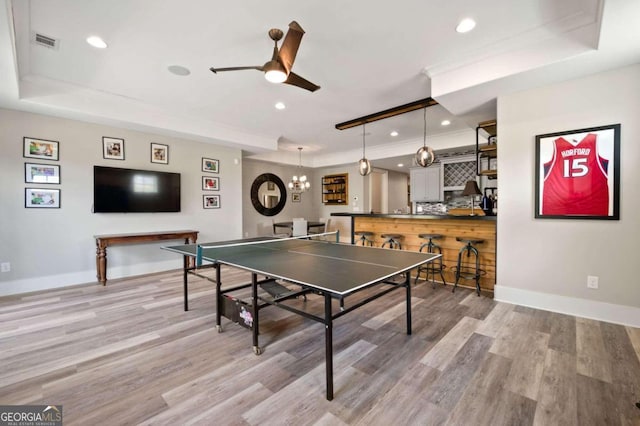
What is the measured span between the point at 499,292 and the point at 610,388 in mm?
1677

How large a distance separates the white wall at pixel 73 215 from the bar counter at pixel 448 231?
3.60 metres

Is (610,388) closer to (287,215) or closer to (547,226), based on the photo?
(547,226)

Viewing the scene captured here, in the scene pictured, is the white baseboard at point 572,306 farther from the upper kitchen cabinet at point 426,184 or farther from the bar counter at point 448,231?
the upper kitchen cabinet at point 426,184

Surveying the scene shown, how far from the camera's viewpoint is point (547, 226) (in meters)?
3.11

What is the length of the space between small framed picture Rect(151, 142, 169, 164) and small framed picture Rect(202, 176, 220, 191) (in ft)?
2.60

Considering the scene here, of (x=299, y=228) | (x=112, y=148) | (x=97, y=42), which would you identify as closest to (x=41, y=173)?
(x=112, y=148)

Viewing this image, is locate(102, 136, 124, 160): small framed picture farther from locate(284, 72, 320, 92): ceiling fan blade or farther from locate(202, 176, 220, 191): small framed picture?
locate(284, 72, 320, 92): ceiling fan blade

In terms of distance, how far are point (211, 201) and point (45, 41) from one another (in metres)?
3.49

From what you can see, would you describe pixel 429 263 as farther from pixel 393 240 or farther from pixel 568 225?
pixel 568 225

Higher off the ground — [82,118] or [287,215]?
[82,118]

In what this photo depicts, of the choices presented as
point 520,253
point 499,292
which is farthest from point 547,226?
point 499,292

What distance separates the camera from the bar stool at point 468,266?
12.3 ft

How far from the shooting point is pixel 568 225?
9.80 ft

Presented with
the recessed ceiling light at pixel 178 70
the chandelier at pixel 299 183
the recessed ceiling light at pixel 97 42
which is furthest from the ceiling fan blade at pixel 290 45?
the chandelier at pixel 299 183
